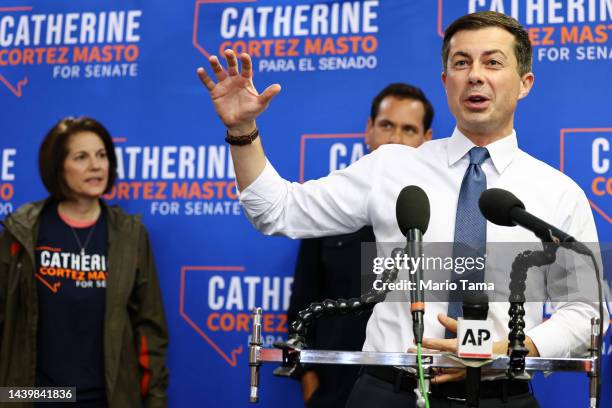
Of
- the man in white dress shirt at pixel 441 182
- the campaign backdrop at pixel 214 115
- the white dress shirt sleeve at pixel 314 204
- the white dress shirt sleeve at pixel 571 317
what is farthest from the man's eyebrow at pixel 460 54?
the campaign backdrop at pixel 214 115

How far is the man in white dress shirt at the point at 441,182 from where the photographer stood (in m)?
1.74

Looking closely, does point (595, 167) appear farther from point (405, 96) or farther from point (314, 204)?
point (314, 204)

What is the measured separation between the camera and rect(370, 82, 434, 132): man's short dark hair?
10.6 ft

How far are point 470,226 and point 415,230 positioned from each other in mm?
478

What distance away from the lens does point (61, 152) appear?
11.2 feet

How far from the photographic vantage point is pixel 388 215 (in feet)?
6.24

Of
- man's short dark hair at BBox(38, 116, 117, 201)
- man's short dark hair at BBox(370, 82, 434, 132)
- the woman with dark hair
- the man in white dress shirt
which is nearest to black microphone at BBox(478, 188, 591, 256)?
the man in white dress shirt

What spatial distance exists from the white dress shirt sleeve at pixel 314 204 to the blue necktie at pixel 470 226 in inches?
9.0

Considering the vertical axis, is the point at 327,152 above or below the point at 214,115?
below

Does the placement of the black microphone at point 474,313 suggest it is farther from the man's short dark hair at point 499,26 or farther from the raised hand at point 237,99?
the man's short dark hair at point 499,26

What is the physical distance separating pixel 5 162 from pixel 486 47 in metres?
2.61

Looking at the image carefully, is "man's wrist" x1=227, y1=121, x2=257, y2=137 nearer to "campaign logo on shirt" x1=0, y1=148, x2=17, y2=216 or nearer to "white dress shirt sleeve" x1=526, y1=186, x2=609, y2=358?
"white dress shirt sleeve" x1=526, y1=186, x2=609, y2=358

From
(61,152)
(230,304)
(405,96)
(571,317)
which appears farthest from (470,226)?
(61,152)

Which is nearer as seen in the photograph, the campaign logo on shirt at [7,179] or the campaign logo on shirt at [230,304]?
the campaign logo on shirt at [230,304]
